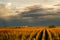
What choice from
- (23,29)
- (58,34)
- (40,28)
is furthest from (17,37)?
(58,34)

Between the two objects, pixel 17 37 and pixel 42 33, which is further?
pixel 17 37

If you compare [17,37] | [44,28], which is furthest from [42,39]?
[17,37]

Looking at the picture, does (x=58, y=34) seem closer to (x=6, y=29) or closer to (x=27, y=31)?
(x=27, y=31)

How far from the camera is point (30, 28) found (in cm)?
297

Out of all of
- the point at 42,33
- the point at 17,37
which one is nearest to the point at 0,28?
the point at 17,37

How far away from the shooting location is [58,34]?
2867mm

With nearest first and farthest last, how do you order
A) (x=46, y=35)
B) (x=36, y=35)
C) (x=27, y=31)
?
(x=46, y=35) < (x=36, y=35) < (x=27, y=31)

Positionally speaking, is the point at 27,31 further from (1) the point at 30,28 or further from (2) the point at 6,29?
(2) the point at 6,29

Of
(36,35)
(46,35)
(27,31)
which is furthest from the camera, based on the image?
(27,31)

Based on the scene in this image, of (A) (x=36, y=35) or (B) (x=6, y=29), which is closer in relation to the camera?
(A) (x=36, y=35)

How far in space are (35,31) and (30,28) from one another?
0.11 metres

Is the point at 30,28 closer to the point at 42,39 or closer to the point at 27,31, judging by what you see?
the point at 27,31

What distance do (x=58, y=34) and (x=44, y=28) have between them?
10.4 inches

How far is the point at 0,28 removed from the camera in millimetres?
3049
